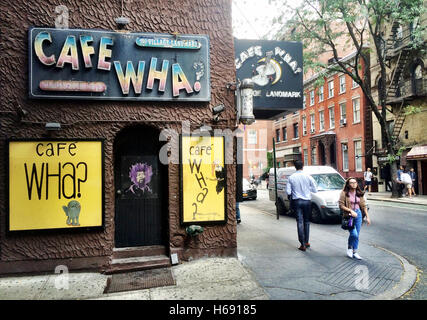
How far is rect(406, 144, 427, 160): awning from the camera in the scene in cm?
2053

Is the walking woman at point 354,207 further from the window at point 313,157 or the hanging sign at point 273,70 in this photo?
the window at point 313,157

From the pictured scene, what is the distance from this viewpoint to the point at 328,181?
11.9 meters

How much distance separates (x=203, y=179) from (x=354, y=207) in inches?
119

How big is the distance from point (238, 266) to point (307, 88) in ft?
116

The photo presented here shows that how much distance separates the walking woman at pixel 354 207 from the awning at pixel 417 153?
17.1 m

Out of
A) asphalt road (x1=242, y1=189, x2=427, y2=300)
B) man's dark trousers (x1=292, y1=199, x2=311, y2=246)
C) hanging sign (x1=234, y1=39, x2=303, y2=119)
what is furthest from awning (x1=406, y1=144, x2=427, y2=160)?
man's dark trousers (x1=292, y1=199, x2=311, y2=246)

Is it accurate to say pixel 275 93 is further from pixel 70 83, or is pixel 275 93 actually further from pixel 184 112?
pixel 70 83

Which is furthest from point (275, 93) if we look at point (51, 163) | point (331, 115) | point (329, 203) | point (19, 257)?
point (331, 115)

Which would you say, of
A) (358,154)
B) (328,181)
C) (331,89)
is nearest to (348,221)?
(328,181)

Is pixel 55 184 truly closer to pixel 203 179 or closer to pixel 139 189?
pixel 139 189

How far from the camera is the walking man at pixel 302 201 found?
7.19 meters

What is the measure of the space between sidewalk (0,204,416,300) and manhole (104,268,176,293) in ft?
0.45

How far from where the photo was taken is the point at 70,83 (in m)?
6.01

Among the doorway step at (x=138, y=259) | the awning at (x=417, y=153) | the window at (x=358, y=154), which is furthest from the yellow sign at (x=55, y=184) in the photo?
the window at (x=358, y=154)
